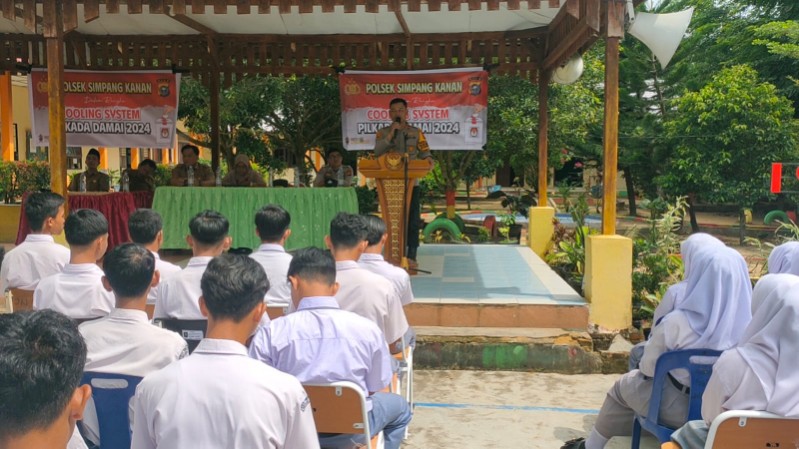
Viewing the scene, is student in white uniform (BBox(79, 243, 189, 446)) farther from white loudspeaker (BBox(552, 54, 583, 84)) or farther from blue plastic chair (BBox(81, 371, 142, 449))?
white loudspeaker (BBox(552, 54, 583, 84))

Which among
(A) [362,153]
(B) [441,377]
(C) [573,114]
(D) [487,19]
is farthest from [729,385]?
(A) [362,153]

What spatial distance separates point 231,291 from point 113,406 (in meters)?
0.75

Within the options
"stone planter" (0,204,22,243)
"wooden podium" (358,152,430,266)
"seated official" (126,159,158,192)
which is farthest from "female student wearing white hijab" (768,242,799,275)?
"stone planter" (0,204,22,243)

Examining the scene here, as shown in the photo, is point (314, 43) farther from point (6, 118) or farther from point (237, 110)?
point (6, 118)

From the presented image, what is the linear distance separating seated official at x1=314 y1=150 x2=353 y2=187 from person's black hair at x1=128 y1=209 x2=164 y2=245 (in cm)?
481

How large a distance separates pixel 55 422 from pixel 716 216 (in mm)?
27795

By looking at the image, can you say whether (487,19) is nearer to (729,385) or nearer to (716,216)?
(729,385)

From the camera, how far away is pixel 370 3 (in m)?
6.72

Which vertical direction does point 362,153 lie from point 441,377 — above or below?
above

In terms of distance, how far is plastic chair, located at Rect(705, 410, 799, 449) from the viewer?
268 cm

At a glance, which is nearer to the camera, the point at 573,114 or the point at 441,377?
the point at 441,377

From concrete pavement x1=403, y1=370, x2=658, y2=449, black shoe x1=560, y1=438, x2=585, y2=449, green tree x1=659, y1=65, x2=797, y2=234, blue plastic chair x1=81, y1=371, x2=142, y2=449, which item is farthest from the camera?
green tree x1=659, y1=65, x2=797, y2=234

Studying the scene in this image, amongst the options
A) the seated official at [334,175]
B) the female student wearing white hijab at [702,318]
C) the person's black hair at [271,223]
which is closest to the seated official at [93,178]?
the seated official at [334,175]

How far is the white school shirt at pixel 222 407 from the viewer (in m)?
1.98
